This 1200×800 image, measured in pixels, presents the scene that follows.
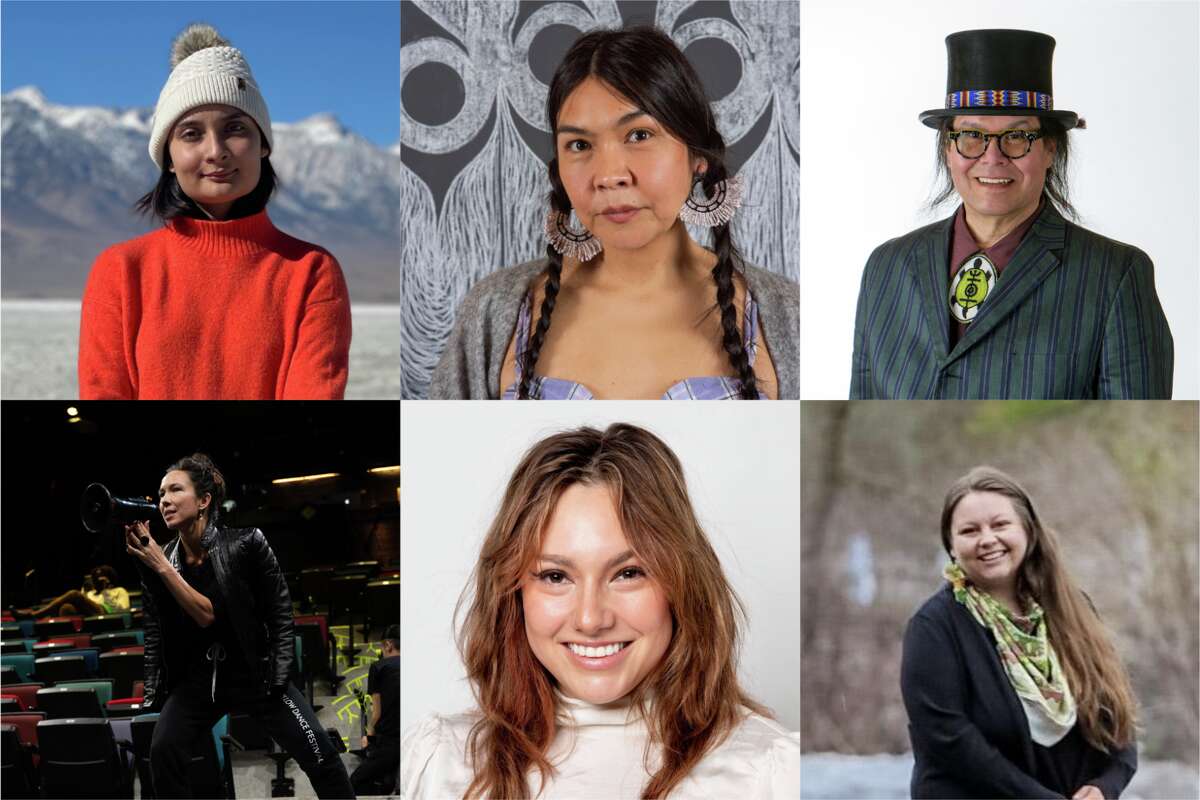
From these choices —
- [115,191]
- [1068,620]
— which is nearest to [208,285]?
[115,191]

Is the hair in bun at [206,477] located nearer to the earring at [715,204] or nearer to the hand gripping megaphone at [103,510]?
the hand gripping megaphone at [103,510]

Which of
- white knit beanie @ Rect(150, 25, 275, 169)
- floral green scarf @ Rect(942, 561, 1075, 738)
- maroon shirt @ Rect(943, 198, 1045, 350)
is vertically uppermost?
white knit beanie @ Rect(150, 25, 275, 169)

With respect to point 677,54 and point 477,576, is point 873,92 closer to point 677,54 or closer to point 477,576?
point 677,54

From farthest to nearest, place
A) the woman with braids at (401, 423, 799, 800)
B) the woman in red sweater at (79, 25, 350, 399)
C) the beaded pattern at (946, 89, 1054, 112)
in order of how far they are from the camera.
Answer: the beaded pattern at (946, 89, 1054, 112), the woman in red sweater at (79, 25, 350, 399), the woman with braids at (401, 423, 799, 800)

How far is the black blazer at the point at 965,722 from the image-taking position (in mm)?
3406

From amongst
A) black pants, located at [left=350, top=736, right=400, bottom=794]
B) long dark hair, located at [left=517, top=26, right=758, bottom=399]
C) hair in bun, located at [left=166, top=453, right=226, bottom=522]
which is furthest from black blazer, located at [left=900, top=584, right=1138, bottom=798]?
hair in bun, located at [left=166, top=453, right=226, bottom=522]

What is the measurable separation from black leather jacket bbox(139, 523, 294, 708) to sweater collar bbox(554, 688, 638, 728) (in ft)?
2.37

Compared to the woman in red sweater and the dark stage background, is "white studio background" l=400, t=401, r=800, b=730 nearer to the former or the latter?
the dark stage background

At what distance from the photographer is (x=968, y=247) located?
3.48 metres

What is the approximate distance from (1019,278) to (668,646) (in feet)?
4.22

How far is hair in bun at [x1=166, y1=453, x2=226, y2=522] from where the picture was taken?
337 cm

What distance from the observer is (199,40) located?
11.1 feet

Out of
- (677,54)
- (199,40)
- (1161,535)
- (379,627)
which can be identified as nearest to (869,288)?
(677,54)

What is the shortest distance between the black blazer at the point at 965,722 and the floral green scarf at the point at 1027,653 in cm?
2
